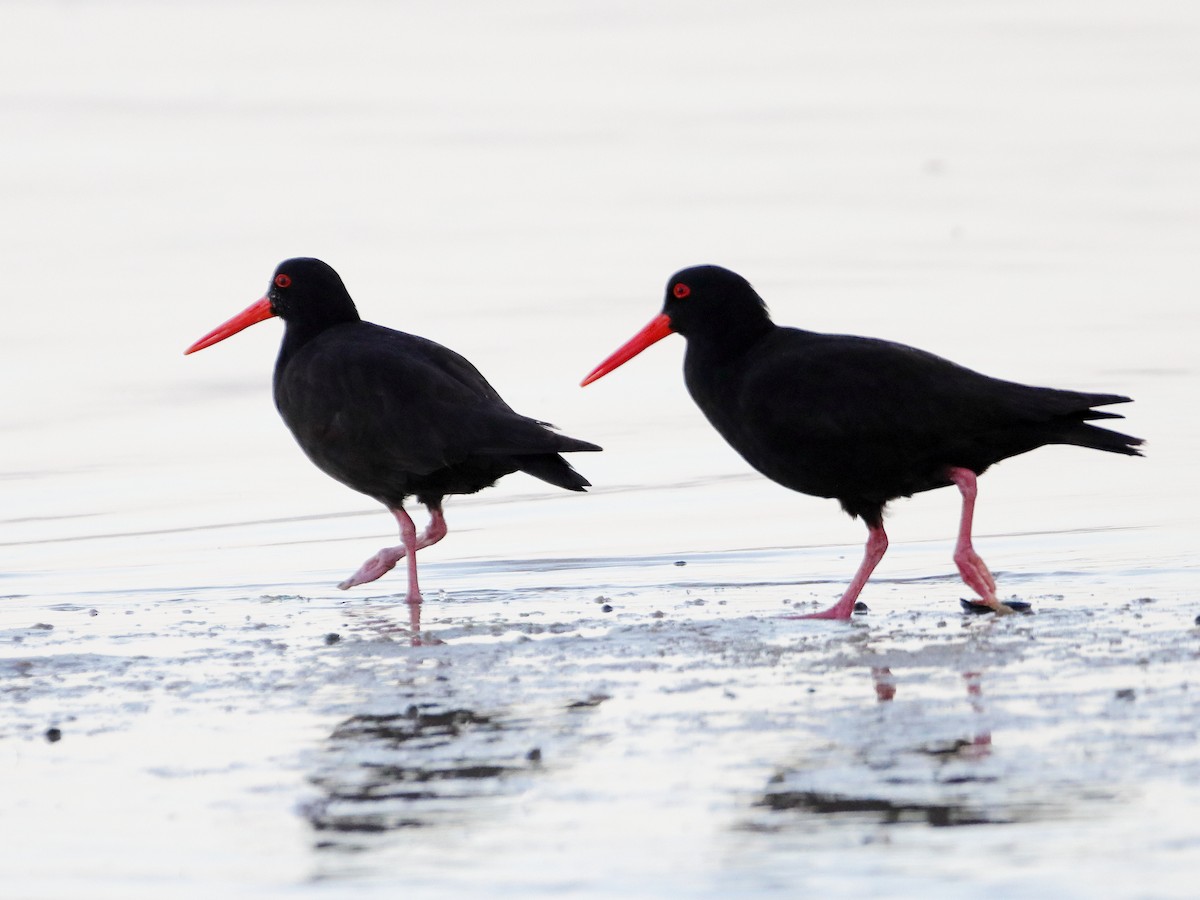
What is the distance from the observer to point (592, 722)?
532 cm

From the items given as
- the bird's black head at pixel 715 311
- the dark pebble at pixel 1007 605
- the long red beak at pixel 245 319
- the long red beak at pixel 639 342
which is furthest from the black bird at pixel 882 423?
the long red beak at pixel 245 319

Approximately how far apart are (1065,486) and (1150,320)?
397cm

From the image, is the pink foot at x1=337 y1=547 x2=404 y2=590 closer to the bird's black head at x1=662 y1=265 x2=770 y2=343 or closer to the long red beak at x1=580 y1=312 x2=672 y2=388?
the long red beak at x1=580 y1=312 x2=672 y2=388

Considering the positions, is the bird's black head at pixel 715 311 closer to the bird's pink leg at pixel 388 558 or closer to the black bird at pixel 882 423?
the black bird at pixel 882 423

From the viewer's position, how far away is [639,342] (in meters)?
8.62

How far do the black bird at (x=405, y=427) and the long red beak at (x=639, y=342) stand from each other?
51cm

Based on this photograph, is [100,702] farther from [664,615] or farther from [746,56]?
[746,56]

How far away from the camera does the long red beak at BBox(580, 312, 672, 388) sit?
8.33 m

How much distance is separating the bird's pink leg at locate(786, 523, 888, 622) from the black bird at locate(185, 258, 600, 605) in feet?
3.25

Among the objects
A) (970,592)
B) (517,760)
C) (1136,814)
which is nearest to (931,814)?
(1136,814)

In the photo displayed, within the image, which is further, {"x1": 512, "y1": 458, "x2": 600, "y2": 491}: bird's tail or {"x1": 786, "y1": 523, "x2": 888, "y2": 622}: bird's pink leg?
{"x1": 512, "y1": 458, "x2": 600, "y2": 491}: bird's tail

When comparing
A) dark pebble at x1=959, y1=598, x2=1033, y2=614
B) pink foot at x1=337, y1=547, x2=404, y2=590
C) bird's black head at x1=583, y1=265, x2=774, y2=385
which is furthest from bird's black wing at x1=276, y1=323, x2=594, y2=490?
dark pebble at x1=959, y1=598, x2=1033, y2=614

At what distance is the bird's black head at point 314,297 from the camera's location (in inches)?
352

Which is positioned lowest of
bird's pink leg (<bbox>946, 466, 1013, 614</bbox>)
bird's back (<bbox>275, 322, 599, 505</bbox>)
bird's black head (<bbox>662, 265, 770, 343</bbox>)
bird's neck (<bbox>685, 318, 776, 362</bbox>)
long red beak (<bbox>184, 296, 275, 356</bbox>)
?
bird's pink leg (<bbox>946, 466, 1013, 614</bbox>)
